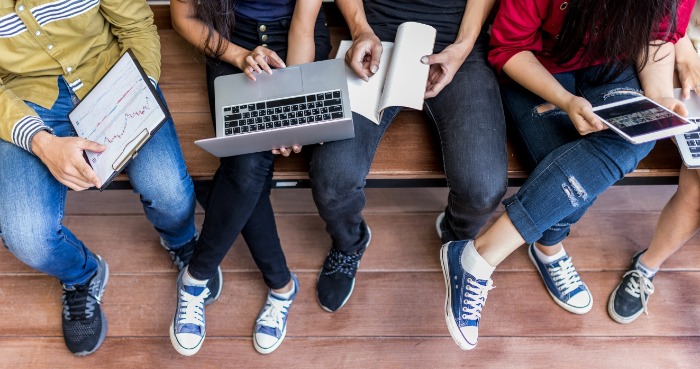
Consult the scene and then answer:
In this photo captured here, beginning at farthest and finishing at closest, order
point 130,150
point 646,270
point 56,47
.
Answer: point 646,270
point 56,47
point 130,150

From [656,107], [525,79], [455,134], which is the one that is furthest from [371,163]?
[656,107]

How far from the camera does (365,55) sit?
132cm

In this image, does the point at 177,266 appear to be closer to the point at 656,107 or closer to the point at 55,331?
the point at 55,331

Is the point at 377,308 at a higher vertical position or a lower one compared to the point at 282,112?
lower

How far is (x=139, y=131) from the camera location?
1155 mm

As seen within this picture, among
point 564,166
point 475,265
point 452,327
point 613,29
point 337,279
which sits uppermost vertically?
point 613,29

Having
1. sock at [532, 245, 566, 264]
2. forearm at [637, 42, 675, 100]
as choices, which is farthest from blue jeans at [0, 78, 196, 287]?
forearm at [637, 42, 675, 100]

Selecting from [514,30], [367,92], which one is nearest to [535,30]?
[514,30]

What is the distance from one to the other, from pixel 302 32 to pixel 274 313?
0.70 metres

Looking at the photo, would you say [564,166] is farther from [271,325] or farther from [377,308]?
[271,325]

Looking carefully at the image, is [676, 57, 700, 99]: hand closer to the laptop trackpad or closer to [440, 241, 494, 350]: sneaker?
[440, 241, 494, 350]: sneaker

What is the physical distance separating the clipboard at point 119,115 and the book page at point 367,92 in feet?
1.33

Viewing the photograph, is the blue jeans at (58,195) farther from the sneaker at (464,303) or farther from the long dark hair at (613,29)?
the long dark hair at (613,29)

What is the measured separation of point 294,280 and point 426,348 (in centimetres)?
39
